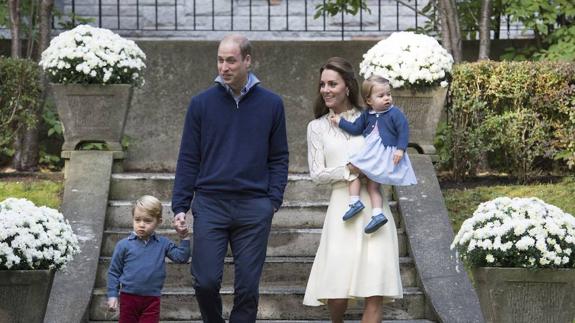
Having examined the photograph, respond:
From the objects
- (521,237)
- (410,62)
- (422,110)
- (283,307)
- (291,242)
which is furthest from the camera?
(422,110)

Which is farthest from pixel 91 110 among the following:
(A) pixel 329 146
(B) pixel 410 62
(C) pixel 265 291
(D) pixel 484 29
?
(D) pixel 484 29

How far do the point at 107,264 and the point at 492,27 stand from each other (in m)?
5.74

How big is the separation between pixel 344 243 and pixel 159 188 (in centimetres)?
289

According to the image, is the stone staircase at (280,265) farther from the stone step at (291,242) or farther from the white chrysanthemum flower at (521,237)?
the white chrysanthemum flower at (521,237)

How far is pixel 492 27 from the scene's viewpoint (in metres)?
12.9

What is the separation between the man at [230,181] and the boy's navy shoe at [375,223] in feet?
2.11

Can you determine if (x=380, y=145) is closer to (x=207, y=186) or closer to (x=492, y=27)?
(x=207, y=186)

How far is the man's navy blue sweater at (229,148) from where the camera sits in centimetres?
675

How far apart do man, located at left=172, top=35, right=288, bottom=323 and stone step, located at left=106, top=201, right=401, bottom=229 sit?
261 centimetres

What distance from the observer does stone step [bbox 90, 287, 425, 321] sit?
8469mm

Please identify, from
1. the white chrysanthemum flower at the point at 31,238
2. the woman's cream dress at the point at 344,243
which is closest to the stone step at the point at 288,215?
the woman's cream dress at the point at 344,243

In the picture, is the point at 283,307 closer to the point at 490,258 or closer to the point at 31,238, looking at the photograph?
the point at 490,258

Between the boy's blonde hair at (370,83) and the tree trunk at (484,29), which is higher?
the tree trunk at (484,29)

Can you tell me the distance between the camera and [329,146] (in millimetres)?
7406
